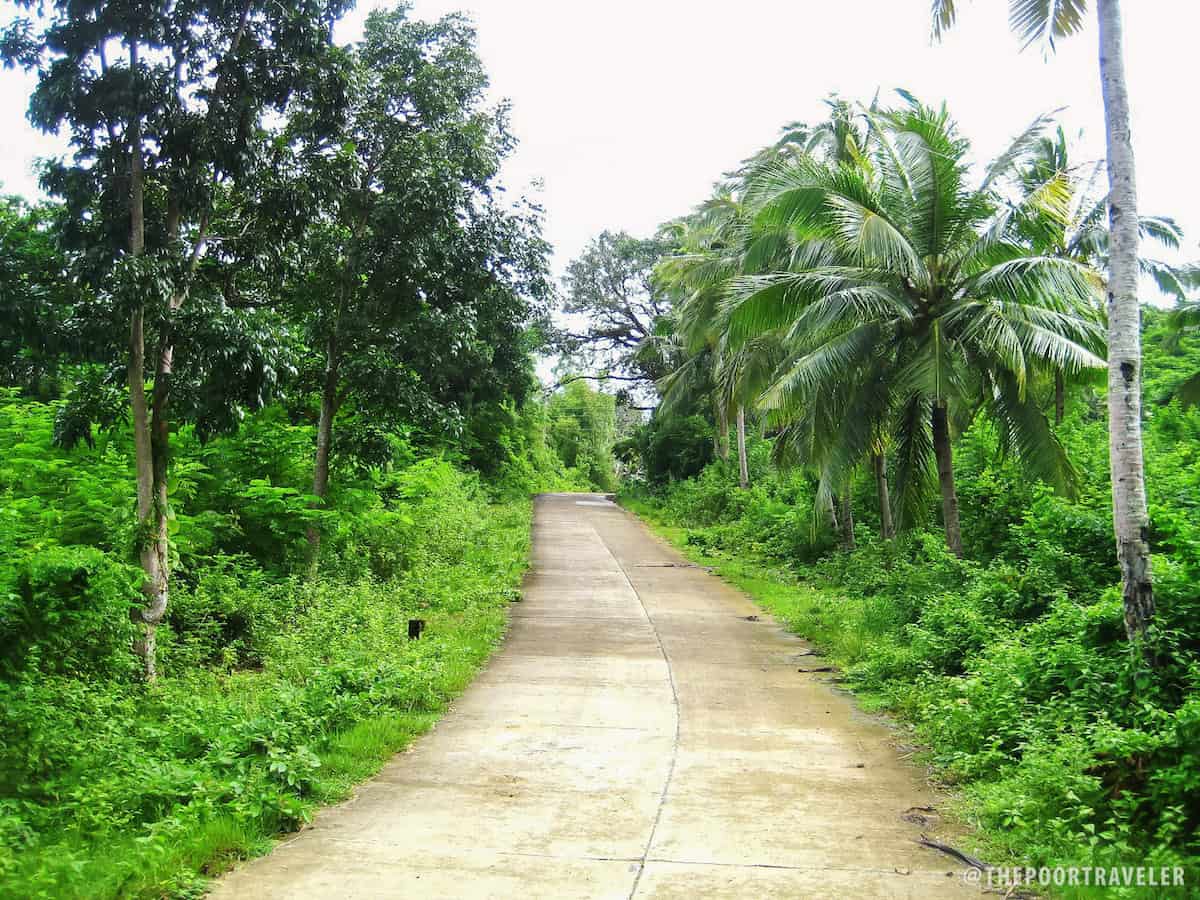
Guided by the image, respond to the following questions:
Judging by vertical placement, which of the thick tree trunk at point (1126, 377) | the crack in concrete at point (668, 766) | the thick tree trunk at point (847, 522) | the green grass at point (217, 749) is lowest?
the crack in concrete at point (668, 766)

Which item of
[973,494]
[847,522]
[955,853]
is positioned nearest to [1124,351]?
[955,853]

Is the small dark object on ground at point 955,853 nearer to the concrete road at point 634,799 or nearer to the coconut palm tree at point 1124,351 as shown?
the concrete road at point 634,799

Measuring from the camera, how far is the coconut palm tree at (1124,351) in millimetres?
6777

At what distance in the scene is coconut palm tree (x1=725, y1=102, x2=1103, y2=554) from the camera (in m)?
12.1

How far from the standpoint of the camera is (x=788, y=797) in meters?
6.50

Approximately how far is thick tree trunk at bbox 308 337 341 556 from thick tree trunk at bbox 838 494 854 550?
989 centimetres

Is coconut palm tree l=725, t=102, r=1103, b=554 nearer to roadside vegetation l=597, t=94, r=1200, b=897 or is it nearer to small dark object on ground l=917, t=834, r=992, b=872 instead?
roadside vegetation l=597, t=94, r=1200, b=897

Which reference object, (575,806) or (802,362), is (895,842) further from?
(802,362)

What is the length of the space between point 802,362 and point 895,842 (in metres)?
8.36

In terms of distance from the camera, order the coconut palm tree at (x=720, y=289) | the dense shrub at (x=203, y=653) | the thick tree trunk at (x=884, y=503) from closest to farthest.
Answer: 1. the dense shrub at (x=203, y=653)
2. the thick tree trunk at (x=884, y=503)
3. the coconut palm tree at (x=720, y=289)

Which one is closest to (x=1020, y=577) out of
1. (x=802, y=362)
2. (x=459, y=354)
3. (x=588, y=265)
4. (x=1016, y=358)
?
(x=1016, y=358)

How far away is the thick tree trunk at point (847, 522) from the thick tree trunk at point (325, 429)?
32.4 ft

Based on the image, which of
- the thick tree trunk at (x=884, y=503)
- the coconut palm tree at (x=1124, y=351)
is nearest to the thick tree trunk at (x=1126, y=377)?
the coconut palm tree at (x=1124, y=351)

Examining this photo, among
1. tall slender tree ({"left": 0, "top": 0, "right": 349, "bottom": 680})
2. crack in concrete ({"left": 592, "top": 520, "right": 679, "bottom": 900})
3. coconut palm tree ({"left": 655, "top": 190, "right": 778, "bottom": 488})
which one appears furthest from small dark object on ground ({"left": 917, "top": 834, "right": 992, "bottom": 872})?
coconut palm tree ({"left": 655, "top": 190, "right": 778, "bottom": 488})
